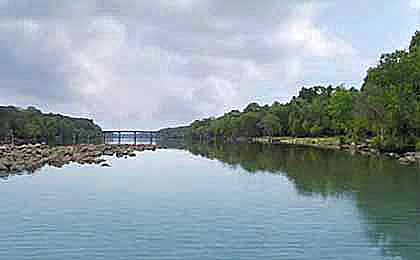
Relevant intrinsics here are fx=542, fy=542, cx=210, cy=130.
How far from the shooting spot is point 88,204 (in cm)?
2855

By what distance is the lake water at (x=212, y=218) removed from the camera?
59.3 feet

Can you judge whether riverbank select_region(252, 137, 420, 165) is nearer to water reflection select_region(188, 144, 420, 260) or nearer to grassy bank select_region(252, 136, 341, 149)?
grassy bank select_region(252, 136, 341, 149)

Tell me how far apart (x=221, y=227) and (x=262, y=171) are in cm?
2818

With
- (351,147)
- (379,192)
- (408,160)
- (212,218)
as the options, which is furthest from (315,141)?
(212,218)

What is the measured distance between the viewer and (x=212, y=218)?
78.4ft

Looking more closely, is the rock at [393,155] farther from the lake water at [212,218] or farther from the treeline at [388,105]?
the lake water at [212,218]

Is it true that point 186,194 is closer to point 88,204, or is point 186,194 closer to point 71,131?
point 88,204

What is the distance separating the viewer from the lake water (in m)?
18.1

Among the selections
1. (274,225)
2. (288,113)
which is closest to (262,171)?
(274,225)

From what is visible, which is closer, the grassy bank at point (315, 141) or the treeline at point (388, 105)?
the treeline at point (388, 105)

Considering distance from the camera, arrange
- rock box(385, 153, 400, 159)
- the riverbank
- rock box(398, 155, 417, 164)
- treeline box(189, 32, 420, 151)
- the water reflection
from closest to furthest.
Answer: the water reflection → rock box(398, 155, 417, 164) → the riverbank → rock box(385, 153, 400, 159) → treeline box(189, 32, 420, 151)

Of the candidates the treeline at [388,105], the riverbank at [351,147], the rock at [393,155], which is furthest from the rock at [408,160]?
the treeline at [388,105]

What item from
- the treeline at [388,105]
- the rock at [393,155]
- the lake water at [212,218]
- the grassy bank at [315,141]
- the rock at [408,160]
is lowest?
the lake water at [212,218]

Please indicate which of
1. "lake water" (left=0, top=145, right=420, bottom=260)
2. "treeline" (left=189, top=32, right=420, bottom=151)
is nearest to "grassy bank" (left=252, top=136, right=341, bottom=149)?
"treeline" (left=189, top=32, right=420, bottom=151)
